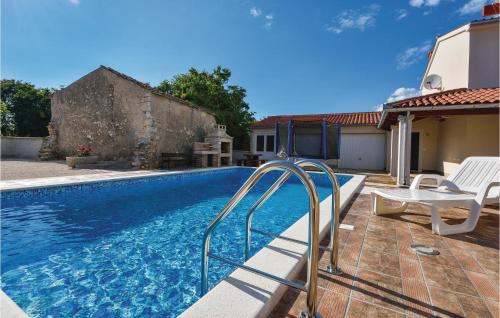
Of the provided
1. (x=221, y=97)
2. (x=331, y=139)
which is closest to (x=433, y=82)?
(x=331, y=139)

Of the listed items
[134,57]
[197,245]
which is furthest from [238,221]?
[134,57]

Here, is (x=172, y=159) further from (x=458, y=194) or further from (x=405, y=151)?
(x=458, y=194)

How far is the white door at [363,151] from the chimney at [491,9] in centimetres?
692

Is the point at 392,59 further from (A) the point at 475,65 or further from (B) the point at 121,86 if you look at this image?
(B) the point at 121,86

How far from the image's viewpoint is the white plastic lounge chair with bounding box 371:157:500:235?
313cm

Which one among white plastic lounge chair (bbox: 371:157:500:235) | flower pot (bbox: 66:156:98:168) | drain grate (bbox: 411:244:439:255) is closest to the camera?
drain grate (bbox: 411:244:439:255)

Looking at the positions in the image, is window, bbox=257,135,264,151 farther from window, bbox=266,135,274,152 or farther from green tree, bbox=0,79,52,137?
green tree, bbox=0,79,52,137

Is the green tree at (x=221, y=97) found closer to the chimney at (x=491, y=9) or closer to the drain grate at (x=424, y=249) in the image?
the chimney at (x=491, y=9)

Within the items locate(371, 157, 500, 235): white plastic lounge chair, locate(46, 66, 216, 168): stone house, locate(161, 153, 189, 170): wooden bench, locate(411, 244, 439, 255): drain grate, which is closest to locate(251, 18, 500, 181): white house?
locate(371, 157, 500, 235): white plastic lounge chair

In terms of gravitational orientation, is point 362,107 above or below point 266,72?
below

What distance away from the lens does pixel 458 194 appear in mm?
3646

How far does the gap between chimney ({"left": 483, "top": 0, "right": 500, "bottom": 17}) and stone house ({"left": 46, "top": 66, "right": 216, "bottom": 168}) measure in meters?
15.1

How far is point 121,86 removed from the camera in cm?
1237

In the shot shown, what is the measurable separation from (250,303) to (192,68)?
74.0 ft
